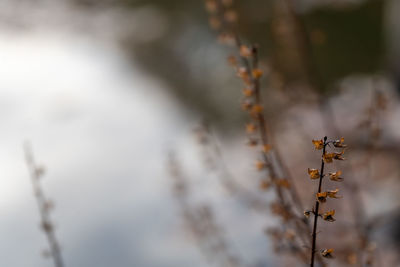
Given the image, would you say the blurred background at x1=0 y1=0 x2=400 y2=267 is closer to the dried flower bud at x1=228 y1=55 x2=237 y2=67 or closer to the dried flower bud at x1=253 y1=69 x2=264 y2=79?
the dried flower bud at x1=228 y1=55 x2=237 y2=67

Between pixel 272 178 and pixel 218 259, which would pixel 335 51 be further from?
pixel 272 178

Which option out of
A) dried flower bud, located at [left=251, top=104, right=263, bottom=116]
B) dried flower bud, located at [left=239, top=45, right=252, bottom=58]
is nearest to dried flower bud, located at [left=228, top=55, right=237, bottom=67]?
dried flower bud, located at [left=239, top=45, right=252, bottom=58]

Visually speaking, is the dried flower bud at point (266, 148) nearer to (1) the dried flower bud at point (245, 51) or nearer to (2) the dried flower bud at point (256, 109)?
(2) the dried flower bud at point (256, 109)

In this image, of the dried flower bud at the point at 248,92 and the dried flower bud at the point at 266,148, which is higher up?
the dried flower bud at the point at 248,92

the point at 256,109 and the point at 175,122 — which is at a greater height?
the point at 175,122

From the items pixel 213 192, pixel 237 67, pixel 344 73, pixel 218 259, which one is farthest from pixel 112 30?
pixel 237 67

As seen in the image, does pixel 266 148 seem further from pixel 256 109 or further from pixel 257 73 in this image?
pixel 257 73

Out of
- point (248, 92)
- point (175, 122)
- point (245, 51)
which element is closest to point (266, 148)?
point (248, 92)

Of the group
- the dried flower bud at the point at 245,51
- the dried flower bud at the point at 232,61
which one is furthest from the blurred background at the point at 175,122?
the dried flower bud at the point at 245,51
